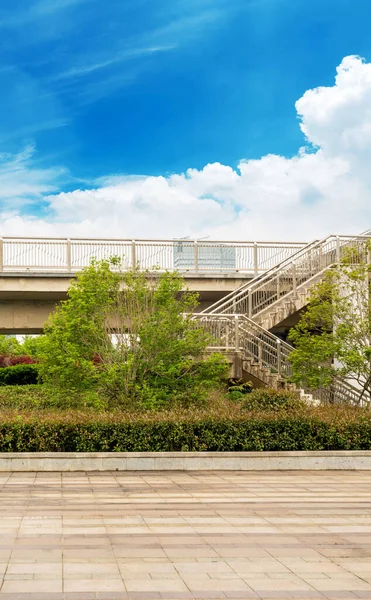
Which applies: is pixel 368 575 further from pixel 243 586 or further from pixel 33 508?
pixel 33 508

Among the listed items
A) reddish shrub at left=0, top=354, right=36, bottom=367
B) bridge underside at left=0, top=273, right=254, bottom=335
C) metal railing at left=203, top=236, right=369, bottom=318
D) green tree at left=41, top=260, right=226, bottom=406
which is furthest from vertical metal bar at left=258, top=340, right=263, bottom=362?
reddish shrub at left=0, top=354, right=36, bottom=367

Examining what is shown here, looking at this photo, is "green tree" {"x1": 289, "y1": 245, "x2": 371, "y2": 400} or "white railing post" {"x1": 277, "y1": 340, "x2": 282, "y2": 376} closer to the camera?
"green tree" {"x1": 289, "y1": 245, "x2": 371, "y2": 400}

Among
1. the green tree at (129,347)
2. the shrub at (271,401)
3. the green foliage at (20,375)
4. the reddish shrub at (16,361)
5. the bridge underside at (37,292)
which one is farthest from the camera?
the reddish shrub at (16,361)

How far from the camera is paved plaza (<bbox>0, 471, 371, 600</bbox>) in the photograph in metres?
7.02

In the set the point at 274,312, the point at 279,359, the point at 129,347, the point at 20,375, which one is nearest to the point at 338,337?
the point at 279,359

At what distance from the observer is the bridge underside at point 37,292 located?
2838 centimetres

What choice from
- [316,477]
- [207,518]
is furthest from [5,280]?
[207,518]

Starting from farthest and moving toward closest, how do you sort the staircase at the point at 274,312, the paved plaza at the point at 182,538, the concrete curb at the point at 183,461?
1. the staircase at the point at 274,312
2. the concrete curb at the point at 183,461
3. the paved plaza at the point at 182,538

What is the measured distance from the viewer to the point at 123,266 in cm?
2838

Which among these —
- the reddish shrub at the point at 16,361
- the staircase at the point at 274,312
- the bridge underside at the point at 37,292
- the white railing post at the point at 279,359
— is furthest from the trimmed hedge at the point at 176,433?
the reddish shrub at the point at 16,361

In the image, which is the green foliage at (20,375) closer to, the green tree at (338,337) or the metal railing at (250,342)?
A: the metal railing at (250,342)

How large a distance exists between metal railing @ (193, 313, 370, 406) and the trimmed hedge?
7010 millimetres

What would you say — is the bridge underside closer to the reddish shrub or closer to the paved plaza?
the reddish shrub

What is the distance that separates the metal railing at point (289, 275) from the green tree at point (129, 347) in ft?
21.1
